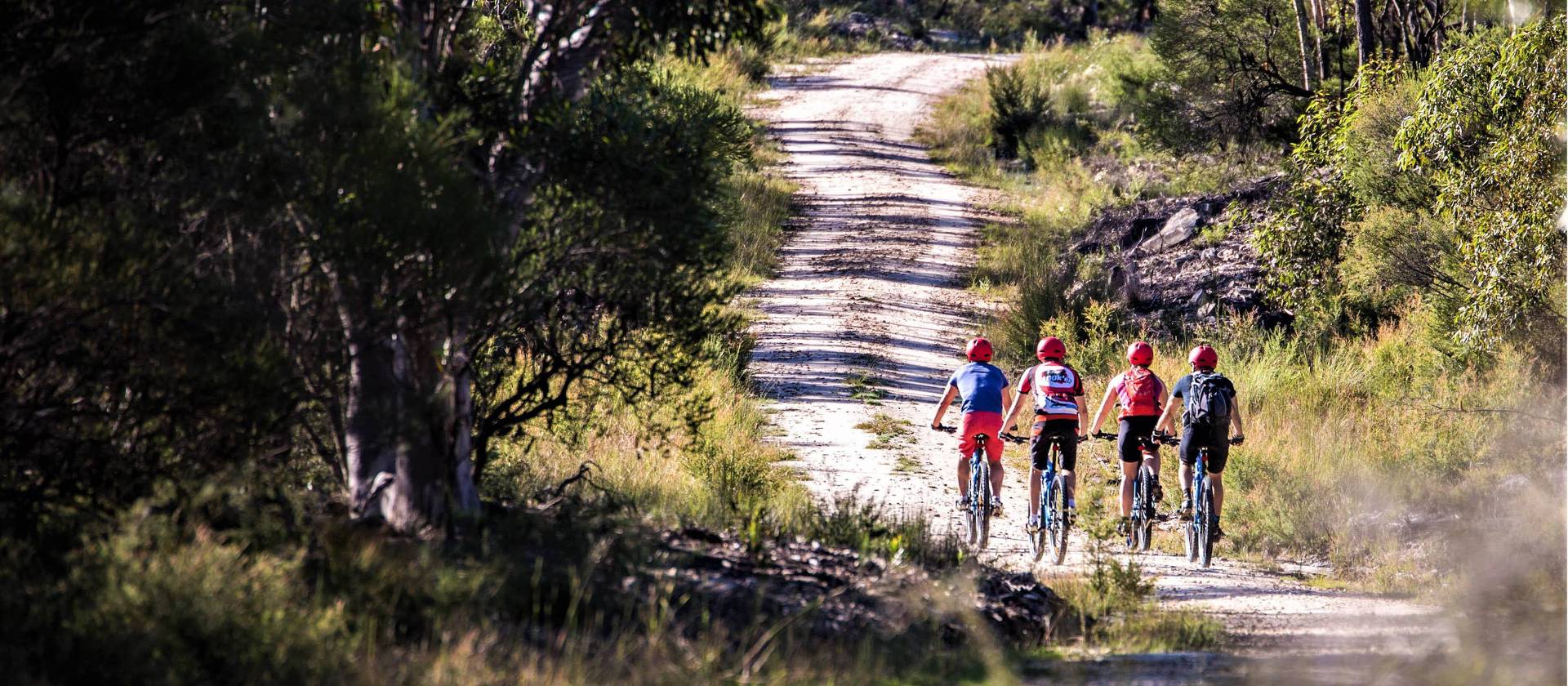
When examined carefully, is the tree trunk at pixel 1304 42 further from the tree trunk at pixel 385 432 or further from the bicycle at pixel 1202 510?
the tree trunk at pixel 385 432

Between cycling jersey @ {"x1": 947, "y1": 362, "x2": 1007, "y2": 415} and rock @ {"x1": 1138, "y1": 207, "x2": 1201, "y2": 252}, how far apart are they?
1052 centimetres

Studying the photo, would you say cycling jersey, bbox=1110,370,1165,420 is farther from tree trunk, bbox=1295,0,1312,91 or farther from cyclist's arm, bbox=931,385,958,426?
tree trunk, bbox=1295,0,1312,91

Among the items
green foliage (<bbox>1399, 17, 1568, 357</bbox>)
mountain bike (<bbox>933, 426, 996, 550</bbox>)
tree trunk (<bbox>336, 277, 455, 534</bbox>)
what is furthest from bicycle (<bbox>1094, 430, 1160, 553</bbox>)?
tree trunk (<bbox>336, 277, 455, 534</bbox>)

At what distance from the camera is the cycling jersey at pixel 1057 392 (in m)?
10.1

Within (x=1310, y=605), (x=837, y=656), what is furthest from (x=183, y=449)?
(x=1310, y=605)

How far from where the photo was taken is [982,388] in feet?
33.4

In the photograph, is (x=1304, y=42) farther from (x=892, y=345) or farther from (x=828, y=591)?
(x=828, y=591)

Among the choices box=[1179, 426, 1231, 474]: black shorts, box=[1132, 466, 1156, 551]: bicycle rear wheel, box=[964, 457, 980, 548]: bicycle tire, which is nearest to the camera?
box=[1179, 426, 1231, 474]: black shorts

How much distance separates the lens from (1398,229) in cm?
1502

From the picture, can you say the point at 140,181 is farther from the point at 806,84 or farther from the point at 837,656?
the point at 806,84

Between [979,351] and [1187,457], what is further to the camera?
[979,351]

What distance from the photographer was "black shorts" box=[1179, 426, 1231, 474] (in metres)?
10.1

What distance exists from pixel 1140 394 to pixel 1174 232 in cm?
1050

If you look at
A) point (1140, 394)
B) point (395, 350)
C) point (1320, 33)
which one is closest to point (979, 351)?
point (1140, 394)
